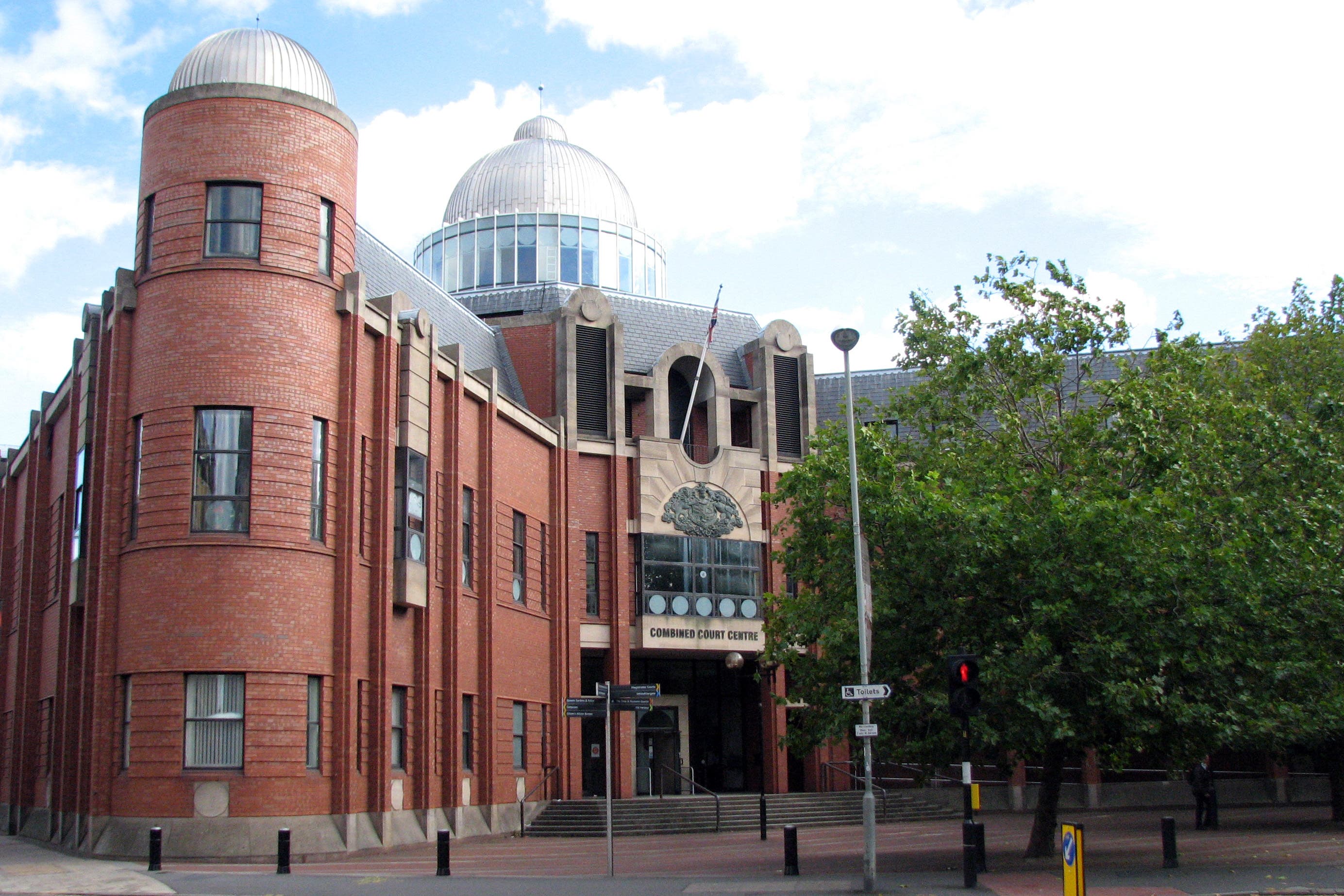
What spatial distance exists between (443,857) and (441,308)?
18898mm

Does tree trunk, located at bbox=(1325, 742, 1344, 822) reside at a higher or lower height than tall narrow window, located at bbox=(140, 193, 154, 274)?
lower

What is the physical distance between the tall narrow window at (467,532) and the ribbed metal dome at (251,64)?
953 centimetres

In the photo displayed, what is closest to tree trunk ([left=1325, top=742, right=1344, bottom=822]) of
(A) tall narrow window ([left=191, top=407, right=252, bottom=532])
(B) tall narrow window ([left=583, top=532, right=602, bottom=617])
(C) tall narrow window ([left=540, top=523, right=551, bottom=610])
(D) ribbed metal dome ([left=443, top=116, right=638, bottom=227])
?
(B) tall narrow window ([left=583, top=532, right=602, bottom=617])

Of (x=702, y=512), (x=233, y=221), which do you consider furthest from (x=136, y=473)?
(x=702, y=512)

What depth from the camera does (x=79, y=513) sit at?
1169 inches

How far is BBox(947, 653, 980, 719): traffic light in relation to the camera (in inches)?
709

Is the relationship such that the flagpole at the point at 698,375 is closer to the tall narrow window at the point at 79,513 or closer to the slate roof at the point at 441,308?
the slate roof at the point at 441,308

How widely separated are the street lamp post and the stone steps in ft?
39.3

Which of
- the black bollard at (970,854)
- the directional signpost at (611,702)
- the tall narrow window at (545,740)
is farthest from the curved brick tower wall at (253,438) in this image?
the black bollard at (970,854)

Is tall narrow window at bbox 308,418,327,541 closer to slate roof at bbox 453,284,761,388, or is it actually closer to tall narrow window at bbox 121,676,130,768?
tall narrow window at bbox 121,676,130,768

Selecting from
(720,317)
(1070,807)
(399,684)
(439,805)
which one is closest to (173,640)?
(399,684)

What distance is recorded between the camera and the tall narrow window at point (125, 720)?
24.0 m

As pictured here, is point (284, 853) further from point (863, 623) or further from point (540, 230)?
point (540, 230)

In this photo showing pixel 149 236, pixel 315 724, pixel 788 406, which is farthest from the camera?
pixel 788 406
